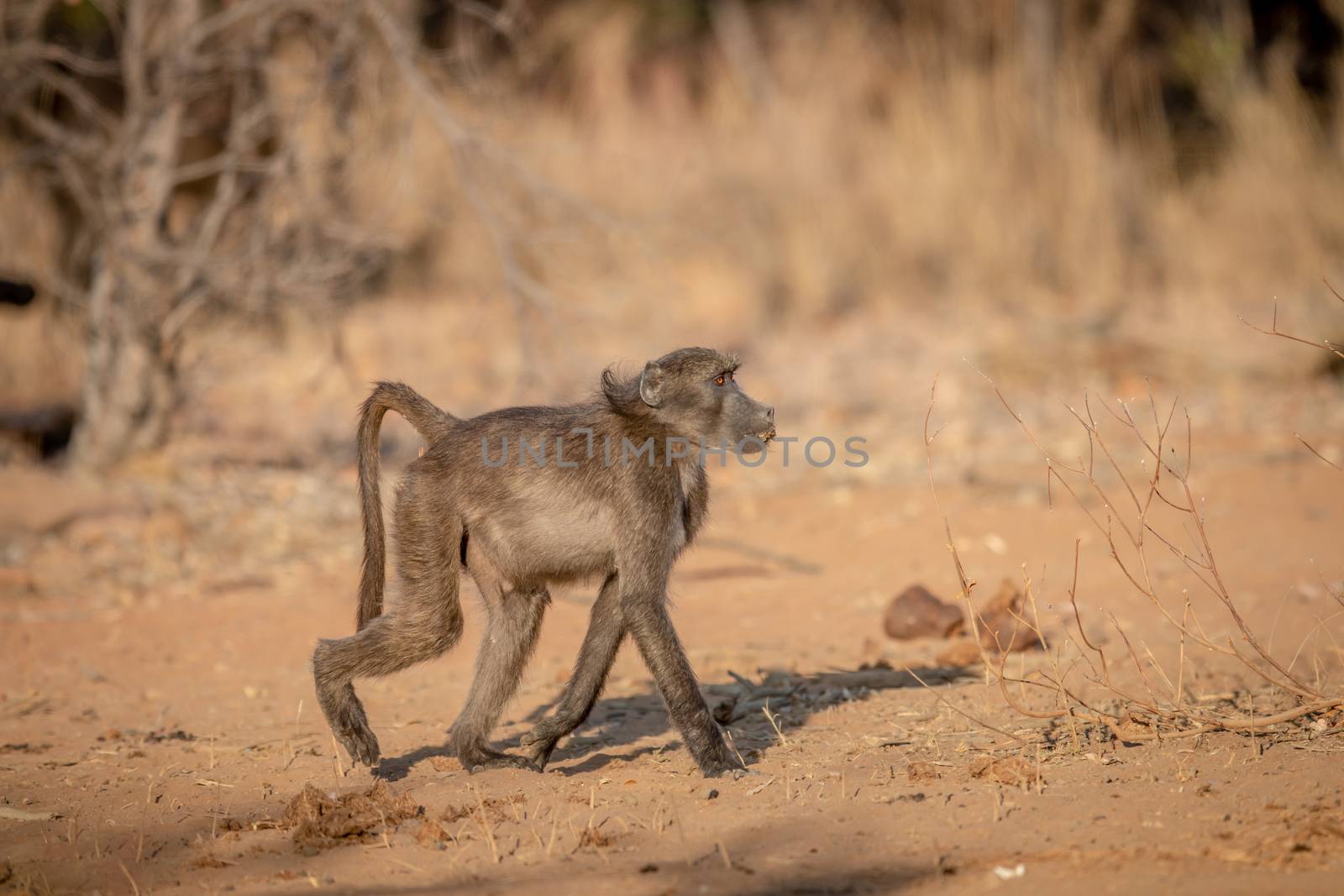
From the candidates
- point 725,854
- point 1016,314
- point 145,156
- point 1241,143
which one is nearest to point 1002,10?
point 1241,143

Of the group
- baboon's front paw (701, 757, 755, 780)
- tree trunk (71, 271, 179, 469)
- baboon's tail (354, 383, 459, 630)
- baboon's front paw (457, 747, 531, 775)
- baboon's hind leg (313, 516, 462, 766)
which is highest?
tree trunk (71, 271, 179, 469)

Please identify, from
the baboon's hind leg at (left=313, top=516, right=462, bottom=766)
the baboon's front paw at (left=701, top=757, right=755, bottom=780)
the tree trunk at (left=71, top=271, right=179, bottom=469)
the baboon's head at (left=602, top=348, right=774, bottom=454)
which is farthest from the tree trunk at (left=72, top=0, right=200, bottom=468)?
the baboon's front paw at (left=701, top=757, right=755, bottom=780)

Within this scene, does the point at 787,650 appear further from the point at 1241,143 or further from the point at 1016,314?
the point at 1241,143

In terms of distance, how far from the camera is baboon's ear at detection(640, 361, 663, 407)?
4516 mm

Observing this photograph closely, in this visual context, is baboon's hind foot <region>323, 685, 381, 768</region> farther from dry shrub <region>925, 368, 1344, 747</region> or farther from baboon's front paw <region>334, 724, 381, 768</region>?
dry shrub <region>925, 368, 1344, 747</region>

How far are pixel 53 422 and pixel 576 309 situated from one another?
409 cm

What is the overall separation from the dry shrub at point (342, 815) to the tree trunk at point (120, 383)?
554 cm

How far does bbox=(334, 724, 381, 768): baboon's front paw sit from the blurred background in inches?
132

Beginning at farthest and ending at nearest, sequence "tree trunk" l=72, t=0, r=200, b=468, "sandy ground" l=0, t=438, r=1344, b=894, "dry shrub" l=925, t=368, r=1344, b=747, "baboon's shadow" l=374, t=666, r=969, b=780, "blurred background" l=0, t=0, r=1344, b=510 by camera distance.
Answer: "blurred background" l=0, t=0, r=1344, b=510, "tree trunk" l=72, t=0, r=200, b=468, "baboon's shadow" l=374, t=666, r=969, b=780, "dry shrub" l=925, t=368, r=1344, b=747, "sandy ground" l=0, t=438, r=1344, b=894

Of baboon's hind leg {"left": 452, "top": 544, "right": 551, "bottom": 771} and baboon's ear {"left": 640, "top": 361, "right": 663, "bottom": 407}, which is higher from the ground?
baboon's ear {"left": 640, "top": 361, "right": 663, "bottom": 407}

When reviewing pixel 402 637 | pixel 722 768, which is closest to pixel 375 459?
pixel 402 637

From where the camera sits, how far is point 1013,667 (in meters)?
5.55

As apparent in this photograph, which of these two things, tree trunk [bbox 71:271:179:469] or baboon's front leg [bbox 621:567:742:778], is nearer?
baboon's front leg [bbox 621:567:742:778]

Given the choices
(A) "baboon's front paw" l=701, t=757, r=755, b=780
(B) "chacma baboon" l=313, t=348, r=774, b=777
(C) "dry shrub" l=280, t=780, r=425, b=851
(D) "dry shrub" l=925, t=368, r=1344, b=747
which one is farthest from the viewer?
(B) "chacma baboon" l=313, t=348, r=774, b=777
